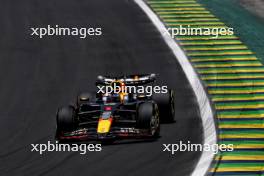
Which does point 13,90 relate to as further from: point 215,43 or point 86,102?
point 215,43

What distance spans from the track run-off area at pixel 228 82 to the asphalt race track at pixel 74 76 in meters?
0.68

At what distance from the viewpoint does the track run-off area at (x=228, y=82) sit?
1939cm

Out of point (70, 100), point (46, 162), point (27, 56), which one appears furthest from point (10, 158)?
point (27, 56)

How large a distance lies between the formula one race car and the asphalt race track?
0.37 meters

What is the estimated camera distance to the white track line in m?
19.1

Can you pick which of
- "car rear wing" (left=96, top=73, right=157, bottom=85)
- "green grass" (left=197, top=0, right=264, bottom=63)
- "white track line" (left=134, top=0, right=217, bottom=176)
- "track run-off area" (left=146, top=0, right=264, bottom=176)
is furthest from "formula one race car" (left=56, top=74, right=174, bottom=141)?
"green grass" (left=197, top=0, right=264, bottom=63)

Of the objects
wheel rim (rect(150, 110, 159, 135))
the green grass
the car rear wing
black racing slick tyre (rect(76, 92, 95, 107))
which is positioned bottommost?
wheel rim (rect(150, 110, 159, 135))

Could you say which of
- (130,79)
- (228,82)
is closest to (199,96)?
(228,82)

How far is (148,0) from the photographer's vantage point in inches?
1359

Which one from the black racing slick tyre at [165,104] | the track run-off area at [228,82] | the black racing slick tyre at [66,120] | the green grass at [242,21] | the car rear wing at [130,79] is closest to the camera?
the track run-off area at [228,82]

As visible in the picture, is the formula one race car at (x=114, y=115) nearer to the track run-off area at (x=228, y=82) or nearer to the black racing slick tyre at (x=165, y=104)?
the black racing slick tyre at (x=165, y=104)

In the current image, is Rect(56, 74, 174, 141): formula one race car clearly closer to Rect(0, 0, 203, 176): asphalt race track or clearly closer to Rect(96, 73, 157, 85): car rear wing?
Rect(96, 73, 157, 85): car rear wing

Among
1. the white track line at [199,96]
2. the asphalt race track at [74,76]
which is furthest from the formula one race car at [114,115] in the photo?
the white track line at [199,96]

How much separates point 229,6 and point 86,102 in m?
13.5
